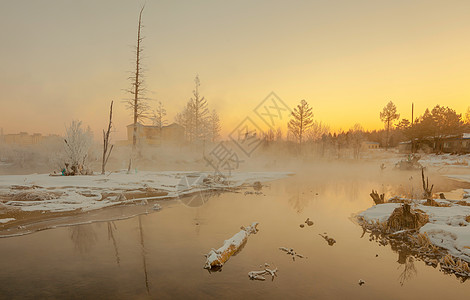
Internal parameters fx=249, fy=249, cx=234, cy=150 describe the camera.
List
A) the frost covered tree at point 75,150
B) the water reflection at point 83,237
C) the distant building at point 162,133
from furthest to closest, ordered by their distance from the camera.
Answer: the distant building at point 162,133, the frost covered tree at point 75,150, the water reflection at point 83,237

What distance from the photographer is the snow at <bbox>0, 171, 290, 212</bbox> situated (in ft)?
40.7

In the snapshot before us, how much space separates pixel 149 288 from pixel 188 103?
51030mm

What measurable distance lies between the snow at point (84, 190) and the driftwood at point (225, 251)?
7924 mm

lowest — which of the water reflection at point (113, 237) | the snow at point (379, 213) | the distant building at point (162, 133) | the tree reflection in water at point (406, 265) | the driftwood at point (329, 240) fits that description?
the tree reflection in water at point (406, 265)

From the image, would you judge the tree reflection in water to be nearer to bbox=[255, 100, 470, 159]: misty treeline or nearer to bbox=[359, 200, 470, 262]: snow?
bbox=[359, 200, 470, 262]: snow

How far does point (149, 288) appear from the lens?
233 inches

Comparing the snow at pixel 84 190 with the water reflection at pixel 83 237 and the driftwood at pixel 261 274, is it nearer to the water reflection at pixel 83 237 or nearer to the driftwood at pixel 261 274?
the water reflection at pixel 83 237

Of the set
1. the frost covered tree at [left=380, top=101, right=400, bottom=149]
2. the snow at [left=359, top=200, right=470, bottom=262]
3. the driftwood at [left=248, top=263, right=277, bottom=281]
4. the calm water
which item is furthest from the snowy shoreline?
the frost covered tree at [left=380, top=101, right=400, bottom=149]

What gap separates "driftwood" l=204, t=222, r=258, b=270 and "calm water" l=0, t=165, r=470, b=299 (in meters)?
0.21

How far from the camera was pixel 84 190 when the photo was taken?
15219mm

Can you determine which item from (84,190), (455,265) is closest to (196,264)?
(455,265)

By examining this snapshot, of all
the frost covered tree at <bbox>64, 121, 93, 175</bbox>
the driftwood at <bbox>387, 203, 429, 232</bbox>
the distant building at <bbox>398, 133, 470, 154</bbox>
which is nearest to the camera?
the driftwood at <bbox>387, 203, 429, 232</bbox>

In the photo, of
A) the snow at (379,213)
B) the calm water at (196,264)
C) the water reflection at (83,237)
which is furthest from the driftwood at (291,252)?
the water reflection at (83,237)

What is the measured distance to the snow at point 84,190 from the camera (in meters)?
12.4
